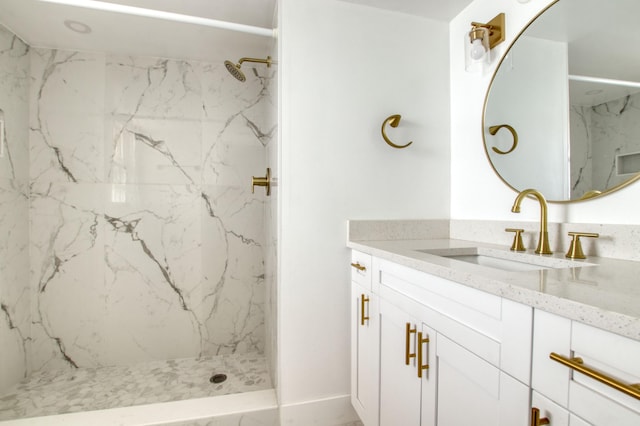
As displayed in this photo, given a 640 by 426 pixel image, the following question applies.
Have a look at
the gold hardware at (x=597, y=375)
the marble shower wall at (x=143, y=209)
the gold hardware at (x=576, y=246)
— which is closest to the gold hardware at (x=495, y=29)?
the gold hardware at (x=576, y=246)

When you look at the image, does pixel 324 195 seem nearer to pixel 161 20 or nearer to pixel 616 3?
pixel 616 3

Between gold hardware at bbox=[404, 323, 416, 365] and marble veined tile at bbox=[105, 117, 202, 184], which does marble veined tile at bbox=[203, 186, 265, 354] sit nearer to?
marble veined tile at bbox=[105, 117, 202, 184]

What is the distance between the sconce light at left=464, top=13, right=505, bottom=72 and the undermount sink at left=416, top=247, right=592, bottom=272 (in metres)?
0.88

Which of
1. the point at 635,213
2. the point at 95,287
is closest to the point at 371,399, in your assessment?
the point at 635,213

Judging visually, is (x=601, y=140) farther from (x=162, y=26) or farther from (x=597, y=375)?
(x=162, y=26)

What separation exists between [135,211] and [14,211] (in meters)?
0.64

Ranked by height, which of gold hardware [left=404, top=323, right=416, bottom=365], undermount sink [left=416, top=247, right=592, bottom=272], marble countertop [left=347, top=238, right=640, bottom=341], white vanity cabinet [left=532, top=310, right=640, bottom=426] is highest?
marble countertop [left=347, top=238, right=640, bottom=341]

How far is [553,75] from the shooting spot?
1179mm

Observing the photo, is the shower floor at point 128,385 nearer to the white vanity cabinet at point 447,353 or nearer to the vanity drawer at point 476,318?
the white vanity cabinet at point 447,353

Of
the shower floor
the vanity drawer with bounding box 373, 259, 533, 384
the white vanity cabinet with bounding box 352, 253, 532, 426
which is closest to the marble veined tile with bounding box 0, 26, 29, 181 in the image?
the shower floor

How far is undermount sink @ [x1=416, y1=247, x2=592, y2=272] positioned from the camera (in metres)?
1.02

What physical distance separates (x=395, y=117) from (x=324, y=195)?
52 centimetres

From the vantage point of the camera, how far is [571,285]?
2.09 feet

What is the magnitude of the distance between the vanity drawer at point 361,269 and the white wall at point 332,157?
0.06m
